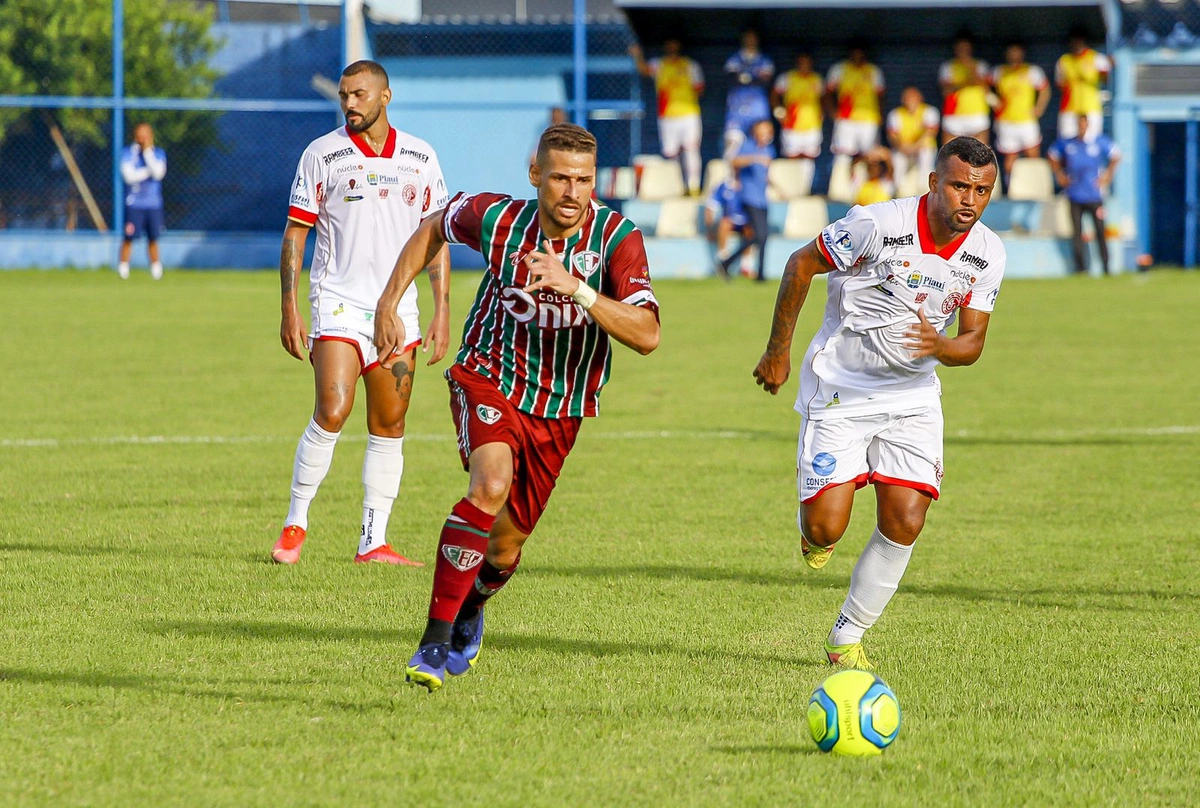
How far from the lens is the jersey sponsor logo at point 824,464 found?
5.54m

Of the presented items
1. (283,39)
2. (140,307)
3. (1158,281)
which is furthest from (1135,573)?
(283,39)

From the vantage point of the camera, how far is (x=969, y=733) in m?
4.62

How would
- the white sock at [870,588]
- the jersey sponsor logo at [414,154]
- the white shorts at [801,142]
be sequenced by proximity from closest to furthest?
the white sock at [870,588] → the jersey sponsor logo at [414,154] → the white shorts at [801,142]

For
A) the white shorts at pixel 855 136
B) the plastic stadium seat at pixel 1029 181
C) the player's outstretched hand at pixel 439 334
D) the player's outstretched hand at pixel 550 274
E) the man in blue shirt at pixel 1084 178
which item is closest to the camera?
the player's outstretched hand at pixel 550 274

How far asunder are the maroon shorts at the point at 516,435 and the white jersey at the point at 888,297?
1.00 meters

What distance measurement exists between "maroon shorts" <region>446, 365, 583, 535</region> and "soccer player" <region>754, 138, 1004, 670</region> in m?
0.82

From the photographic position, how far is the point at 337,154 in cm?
741

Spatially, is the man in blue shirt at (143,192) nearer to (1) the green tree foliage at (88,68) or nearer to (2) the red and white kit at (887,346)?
(1) the green tree foliage at (88,68)

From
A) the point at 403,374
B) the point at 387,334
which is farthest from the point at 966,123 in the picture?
the point at 387,334

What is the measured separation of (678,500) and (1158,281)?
61.1 ft

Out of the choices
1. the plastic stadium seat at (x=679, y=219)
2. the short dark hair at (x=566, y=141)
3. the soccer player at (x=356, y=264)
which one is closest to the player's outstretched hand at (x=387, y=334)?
the short dark hair at (x=566, y=141)

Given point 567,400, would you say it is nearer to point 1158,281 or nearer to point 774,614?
point 774,614

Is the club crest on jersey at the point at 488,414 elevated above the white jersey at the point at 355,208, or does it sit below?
below

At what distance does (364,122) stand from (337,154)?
203 mm
